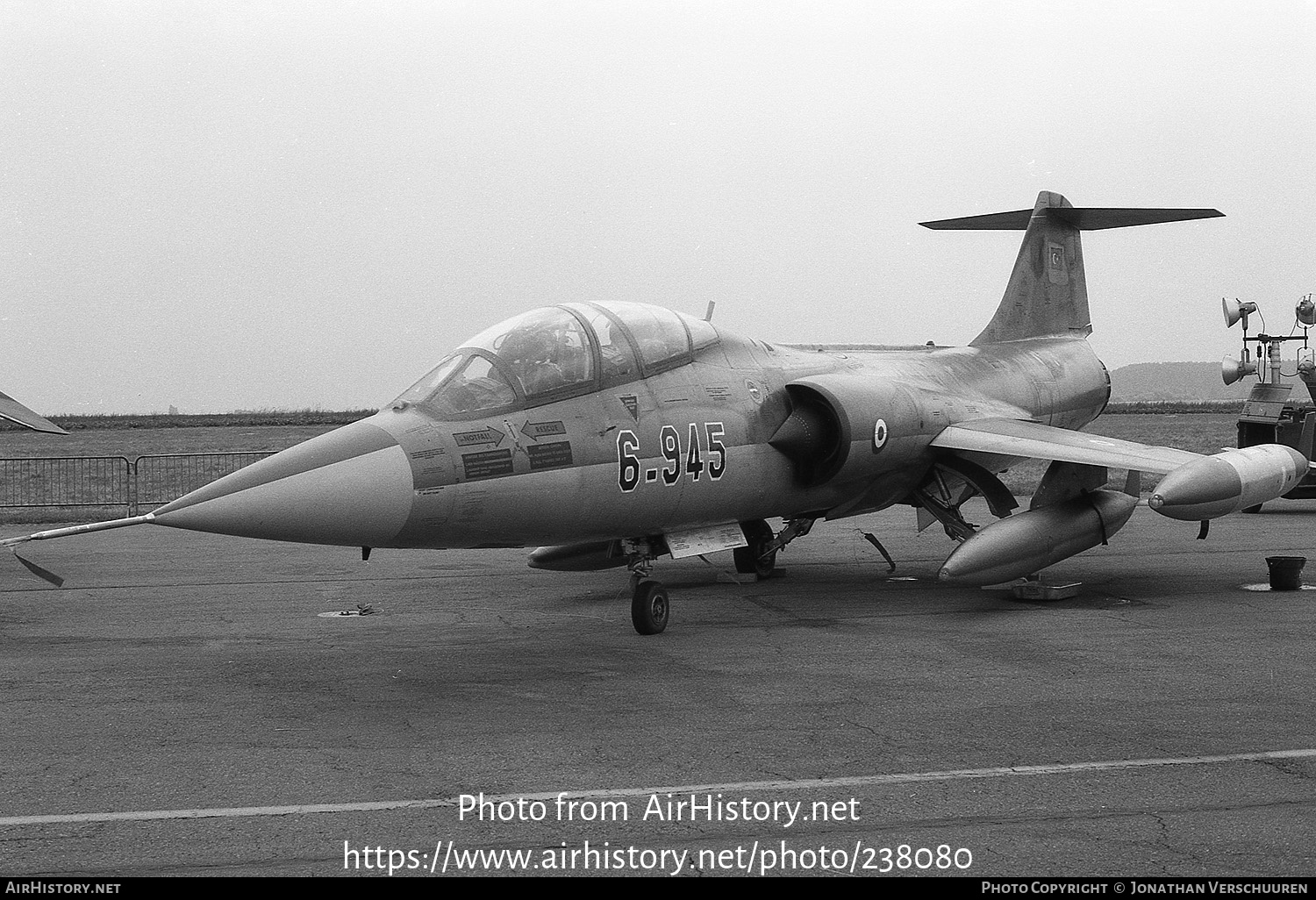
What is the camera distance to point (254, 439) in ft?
140

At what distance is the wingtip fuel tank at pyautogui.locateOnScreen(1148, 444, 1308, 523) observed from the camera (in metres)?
10.2

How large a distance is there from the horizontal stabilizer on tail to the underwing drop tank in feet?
15.7

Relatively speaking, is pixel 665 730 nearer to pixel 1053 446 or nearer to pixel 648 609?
pixel 648 609

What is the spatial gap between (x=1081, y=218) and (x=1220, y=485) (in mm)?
6543

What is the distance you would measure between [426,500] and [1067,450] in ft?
21.1

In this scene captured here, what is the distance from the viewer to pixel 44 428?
53.7 feet

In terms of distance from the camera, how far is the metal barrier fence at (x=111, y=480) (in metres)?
22.6

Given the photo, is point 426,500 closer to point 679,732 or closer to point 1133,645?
point 679,732

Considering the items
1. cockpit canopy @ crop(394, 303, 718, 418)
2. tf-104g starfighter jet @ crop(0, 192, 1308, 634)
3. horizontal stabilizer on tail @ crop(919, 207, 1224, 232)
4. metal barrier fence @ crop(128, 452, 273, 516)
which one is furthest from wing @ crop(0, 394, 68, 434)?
horizontal stabilizer on tail @ crop(919, 207, 1224, 232)

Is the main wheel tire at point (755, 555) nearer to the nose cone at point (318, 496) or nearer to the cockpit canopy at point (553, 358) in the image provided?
the cockpit canopy at point (553, 358)

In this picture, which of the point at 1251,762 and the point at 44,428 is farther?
the point at 44,428

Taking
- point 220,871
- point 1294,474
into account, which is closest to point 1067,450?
point 1294,474

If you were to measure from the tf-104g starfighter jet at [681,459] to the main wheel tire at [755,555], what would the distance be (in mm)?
24

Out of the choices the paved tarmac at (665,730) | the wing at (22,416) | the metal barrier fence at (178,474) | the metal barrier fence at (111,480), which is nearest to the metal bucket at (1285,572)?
the paved tarmac at (665,730)
